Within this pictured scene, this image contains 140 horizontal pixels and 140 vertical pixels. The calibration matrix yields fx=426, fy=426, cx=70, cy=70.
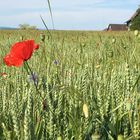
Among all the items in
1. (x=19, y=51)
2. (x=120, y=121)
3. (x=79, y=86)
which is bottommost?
(x=120, y=121)

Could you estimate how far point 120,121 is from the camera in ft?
4.93

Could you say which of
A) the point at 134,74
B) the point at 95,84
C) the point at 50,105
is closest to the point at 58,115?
the point at 50,105

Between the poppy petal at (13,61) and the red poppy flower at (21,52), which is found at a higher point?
the red poppy flower at (21,52)

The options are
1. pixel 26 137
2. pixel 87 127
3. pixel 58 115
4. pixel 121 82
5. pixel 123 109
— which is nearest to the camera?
pixel 26 137

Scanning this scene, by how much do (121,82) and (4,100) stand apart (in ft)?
1.73

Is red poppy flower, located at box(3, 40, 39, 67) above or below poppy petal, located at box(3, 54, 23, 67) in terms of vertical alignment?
above

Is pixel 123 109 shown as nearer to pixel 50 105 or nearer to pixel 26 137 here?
pixel 50 105

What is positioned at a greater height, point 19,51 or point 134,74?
point 19,51

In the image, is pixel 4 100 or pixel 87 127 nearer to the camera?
pixel 87 127

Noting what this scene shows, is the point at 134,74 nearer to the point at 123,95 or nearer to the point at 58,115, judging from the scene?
the point at 123,95

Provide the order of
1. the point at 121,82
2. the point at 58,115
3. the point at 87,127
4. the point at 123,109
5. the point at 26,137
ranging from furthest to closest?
the point at 121,82 < the point at 123,109 < the point at 58,115 < the point at 87,127 < the point at 26,137

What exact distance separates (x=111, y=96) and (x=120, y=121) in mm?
151

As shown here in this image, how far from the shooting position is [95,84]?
1832 mm

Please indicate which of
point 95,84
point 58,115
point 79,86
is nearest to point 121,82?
point 95,84
